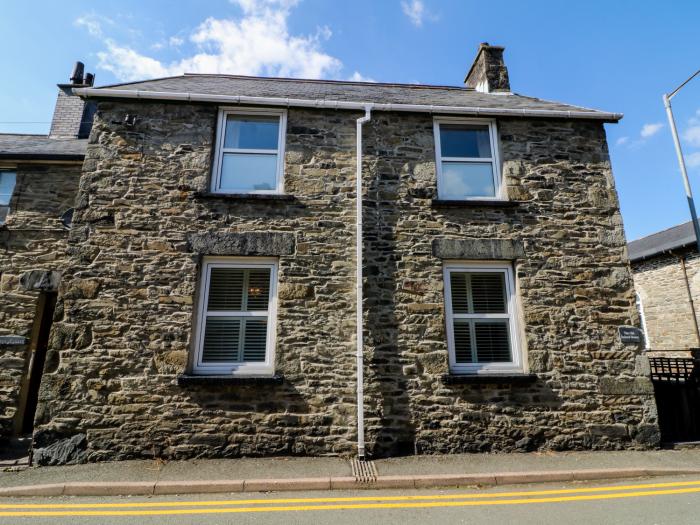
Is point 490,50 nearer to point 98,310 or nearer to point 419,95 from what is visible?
point 419,95

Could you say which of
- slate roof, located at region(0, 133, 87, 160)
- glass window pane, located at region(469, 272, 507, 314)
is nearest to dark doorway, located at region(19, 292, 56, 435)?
slate roof, located at region(0, 133, 87, 160)

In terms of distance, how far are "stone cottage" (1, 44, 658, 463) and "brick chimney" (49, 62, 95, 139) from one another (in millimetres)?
4023

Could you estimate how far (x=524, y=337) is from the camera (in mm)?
6180

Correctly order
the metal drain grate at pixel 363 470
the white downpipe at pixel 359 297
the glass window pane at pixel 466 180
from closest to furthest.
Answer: the metal drain grate at pixel 363 470
the white downpipe at pixel 359 297
the glass window pane at pixel 466 180

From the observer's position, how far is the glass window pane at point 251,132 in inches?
276

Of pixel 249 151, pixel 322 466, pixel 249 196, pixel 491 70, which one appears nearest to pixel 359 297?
pixel 322 466

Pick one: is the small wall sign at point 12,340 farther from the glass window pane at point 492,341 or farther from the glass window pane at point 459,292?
the glass window pane at point 492,341

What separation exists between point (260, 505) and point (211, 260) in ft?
12.2

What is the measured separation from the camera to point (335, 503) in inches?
168

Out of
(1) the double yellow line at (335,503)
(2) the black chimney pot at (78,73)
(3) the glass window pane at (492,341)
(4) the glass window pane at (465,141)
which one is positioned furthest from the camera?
(2) the black chimney pot at (78,73)

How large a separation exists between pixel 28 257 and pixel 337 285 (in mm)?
6354

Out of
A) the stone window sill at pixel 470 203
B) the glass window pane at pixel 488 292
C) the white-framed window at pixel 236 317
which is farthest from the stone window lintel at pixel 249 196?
the glass window pane at pixel 488 292

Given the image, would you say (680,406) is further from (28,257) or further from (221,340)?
(28,257)

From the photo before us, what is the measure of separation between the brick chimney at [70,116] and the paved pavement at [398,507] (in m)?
9.05
